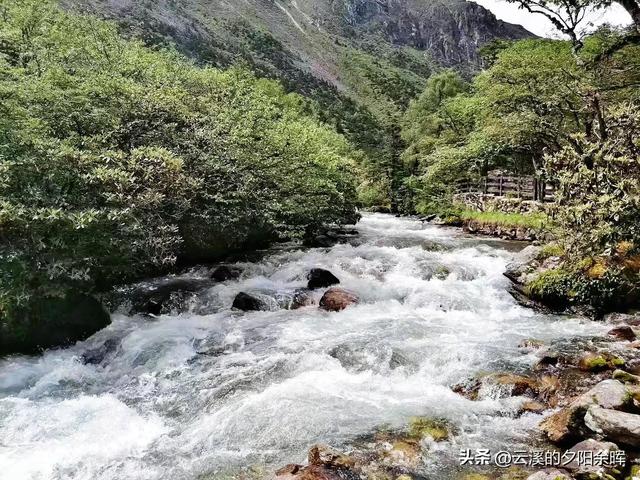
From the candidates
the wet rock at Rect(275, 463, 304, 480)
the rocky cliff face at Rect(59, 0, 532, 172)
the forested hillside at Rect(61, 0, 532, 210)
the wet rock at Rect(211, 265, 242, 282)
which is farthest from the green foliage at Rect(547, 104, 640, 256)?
the rocky cliff face at Rect(59, 0, 532, 172)

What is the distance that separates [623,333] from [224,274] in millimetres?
12170

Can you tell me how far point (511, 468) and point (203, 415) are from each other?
16.0 feet

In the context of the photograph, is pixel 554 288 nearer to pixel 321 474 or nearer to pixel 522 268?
pixel 522 268

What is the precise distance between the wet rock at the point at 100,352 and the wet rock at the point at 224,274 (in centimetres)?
581

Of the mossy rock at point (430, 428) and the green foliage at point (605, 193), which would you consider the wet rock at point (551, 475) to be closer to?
the mossy rock at point (430, 428)

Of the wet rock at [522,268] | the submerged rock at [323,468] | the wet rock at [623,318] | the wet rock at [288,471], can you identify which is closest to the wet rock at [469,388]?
the submerged rock at [323,468]

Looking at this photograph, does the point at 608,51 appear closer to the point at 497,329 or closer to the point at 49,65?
the point at 497,329

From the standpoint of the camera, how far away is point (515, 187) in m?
30.3

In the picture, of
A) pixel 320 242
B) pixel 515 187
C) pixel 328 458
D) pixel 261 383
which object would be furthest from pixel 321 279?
pixel 515 187

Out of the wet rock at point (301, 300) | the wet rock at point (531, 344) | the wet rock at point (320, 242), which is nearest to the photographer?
the wet rock at point (531, 344)

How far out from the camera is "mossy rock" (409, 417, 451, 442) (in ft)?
24.3

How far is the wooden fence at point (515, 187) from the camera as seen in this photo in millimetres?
27844

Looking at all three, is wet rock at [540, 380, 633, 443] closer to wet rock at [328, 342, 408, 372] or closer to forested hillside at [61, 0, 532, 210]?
wet rock at [328, 342, 408, 372]

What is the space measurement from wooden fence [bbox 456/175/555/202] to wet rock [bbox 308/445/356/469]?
23.5m
